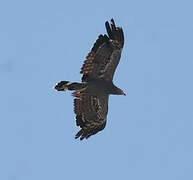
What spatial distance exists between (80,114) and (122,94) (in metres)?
1.69

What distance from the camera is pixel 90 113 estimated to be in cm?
2978

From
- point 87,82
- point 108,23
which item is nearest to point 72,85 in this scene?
point 87,82

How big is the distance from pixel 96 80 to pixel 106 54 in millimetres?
998

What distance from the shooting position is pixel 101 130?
1171 inches

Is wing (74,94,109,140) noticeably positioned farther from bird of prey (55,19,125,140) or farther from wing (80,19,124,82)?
wing (80,19,124,82)

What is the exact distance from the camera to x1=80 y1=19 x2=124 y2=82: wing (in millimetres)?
29141

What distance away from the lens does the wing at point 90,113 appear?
29.4 meters

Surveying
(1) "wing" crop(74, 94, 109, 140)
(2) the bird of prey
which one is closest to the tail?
(2) the bird of prey

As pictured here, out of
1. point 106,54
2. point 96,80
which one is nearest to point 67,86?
point 96,80

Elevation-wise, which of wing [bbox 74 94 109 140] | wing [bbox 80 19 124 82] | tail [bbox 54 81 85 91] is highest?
wing [bbox 80 19 124 82]

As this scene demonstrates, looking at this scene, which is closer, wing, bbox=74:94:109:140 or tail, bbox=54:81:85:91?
tail, bbox=54:81:85:91

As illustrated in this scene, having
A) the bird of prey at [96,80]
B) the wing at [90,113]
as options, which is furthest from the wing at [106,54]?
the wing at [90,113]

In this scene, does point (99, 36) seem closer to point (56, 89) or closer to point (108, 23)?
point (108, 23)

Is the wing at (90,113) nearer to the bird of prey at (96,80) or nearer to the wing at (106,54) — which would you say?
the bird of prey at (96,80)
